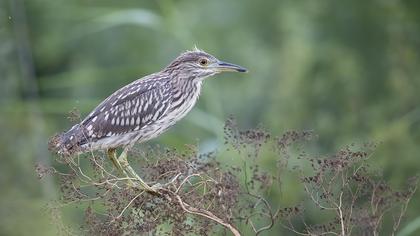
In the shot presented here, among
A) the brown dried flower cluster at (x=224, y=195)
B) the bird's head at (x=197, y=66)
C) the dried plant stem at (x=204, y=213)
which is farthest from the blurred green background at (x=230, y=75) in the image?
the dried plant stem at (x=204, y=213)

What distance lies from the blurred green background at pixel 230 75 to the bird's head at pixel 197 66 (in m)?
1.81

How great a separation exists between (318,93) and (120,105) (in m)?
9.79

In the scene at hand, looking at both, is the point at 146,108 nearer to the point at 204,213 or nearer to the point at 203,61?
the point at 203,61

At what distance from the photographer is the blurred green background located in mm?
13719

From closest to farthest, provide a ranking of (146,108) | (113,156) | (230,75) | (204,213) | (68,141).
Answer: (204,213) < (68,141) < (113,156) < (146,108) < (230,75)

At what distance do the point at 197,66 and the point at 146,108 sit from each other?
22.4 inches

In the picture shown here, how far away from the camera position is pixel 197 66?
8695 mm

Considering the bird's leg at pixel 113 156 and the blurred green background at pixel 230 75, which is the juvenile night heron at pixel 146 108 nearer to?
the bird's leg at pixel 113 156

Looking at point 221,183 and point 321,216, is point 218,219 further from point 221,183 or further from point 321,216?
point 321,216

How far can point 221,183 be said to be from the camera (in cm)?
643

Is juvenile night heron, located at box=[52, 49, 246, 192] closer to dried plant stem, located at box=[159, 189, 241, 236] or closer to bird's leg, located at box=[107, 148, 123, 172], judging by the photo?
bird's leg, located at box=[107, 148, 123, 172]

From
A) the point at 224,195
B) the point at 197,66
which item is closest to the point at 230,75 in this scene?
the point at 197,66

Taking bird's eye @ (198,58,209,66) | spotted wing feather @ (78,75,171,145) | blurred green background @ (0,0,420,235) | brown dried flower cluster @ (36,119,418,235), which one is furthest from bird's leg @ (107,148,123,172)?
blurred green background @ (0,0,420,235)

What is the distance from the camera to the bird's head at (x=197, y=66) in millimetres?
8648
